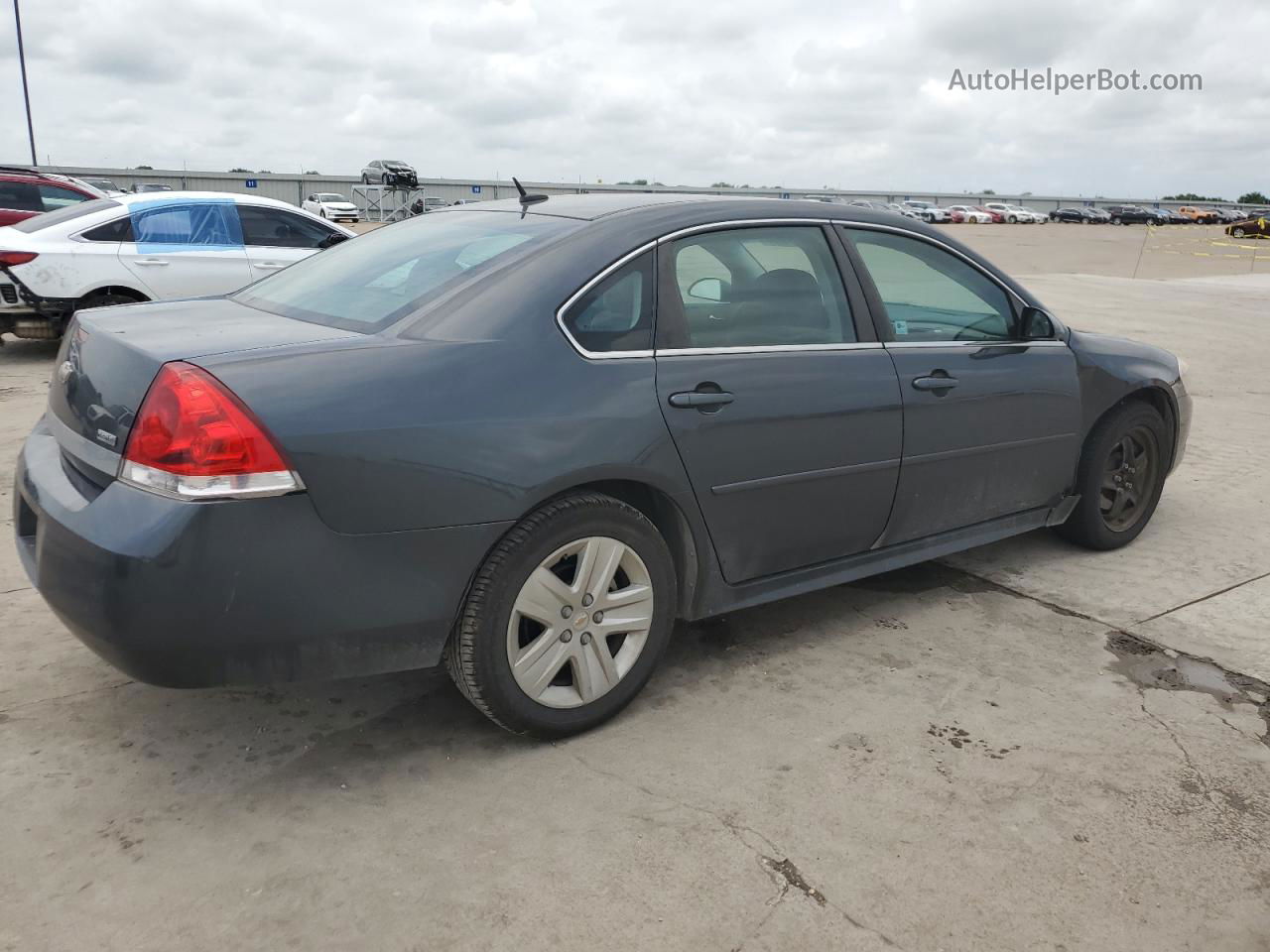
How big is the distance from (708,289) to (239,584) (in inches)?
66.6

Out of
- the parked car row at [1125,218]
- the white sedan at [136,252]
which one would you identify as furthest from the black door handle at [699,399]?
the parked car row at [1125,218]

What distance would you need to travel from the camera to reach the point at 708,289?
3.34m

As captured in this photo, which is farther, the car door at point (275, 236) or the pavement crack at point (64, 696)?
the car door at point (275, 236)

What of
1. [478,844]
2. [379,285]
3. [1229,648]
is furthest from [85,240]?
[1229,648]

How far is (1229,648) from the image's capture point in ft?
12.5

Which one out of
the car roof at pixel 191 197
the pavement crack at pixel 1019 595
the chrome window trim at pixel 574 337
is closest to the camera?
the chrome window trim at pixel 574 337

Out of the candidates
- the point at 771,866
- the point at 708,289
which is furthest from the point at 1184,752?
the point at 708,289

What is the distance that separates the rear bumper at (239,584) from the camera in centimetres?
240

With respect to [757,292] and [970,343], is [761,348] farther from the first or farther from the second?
[970,343]

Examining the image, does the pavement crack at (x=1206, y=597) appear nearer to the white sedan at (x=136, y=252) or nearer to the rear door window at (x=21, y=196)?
the white sedan at (x=136, y=252)

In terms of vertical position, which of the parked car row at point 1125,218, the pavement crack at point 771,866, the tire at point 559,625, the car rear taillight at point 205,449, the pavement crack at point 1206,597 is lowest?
the pavement crack at point 771,866

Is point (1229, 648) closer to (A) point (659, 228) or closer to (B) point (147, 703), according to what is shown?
(A) point (659, 228)

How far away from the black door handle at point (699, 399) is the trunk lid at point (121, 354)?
0.92 m

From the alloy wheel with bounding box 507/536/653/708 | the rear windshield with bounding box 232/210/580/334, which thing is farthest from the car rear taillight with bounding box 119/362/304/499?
the alloy wheel with bounding box 507/536/653/708
